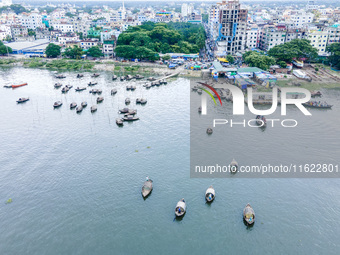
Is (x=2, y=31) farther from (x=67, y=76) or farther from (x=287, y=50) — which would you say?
(x=287, y=50)

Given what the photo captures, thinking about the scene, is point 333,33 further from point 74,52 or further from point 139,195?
point 139,195

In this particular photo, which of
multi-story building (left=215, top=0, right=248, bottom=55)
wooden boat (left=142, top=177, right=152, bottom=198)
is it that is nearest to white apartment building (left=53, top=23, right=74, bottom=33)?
multi-story building (left=215, top=0, right=248, bottom=55)

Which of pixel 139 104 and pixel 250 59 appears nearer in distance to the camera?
pixel 139 104

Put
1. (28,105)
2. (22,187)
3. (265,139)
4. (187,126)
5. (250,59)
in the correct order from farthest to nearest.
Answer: (250,59), (28,105), (187,126), (265,139), (22,187)

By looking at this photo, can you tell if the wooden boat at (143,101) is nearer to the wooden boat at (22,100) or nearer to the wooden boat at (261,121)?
the wooden boat at (261,121)

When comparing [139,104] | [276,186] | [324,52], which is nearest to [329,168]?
[276,186]

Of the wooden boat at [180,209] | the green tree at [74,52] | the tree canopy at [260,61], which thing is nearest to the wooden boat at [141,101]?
the wooden boat at [180,209]
